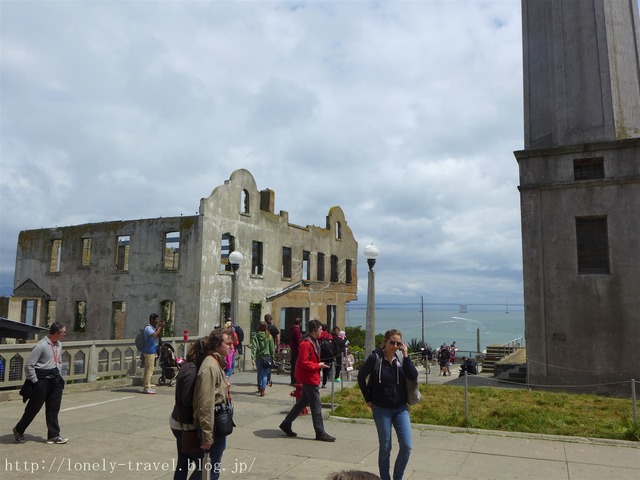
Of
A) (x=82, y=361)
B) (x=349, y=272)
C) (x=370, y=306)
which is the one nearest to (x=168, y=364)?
(x=82, y=361)

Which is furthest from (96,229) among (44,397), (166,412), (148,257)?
(44,397)

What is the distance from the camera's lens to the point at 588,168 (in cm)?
1673

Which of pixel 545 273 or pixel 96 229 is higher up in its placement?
pixel 96 229

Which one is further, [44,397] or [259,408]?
[259,408]

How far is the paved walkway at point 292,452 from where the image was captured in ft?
21.4

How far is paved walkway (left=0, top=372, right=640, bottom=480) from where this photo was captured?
21.4 feet

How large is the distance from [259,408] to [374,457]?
425 cm

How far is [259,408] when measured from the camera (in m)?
11.0

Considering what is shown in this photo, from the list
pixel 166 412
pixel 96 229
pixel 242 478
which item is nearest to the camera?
pixel 242 478

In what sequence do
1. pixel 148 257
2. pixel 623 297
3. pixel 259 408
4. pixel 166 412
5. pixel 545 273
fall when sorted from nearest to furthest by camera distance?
1. pixel 166 412
2. pixel 259 408
3. pixel 623 297
4. pixel 545 273
5. pixel 148 257

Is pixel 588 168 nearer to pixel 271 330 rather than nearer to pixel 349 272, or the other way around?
pixel 271 330

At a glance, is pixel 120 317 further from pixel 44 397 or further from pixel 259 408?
pixel 44 397

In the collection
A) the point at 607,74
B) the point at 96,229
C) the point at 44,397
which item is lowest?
the point at 44,397

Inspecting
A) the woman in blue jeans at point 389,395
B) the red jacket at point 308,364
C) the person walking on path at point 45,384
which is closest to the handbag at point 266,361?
the red jacket at point 308,364
